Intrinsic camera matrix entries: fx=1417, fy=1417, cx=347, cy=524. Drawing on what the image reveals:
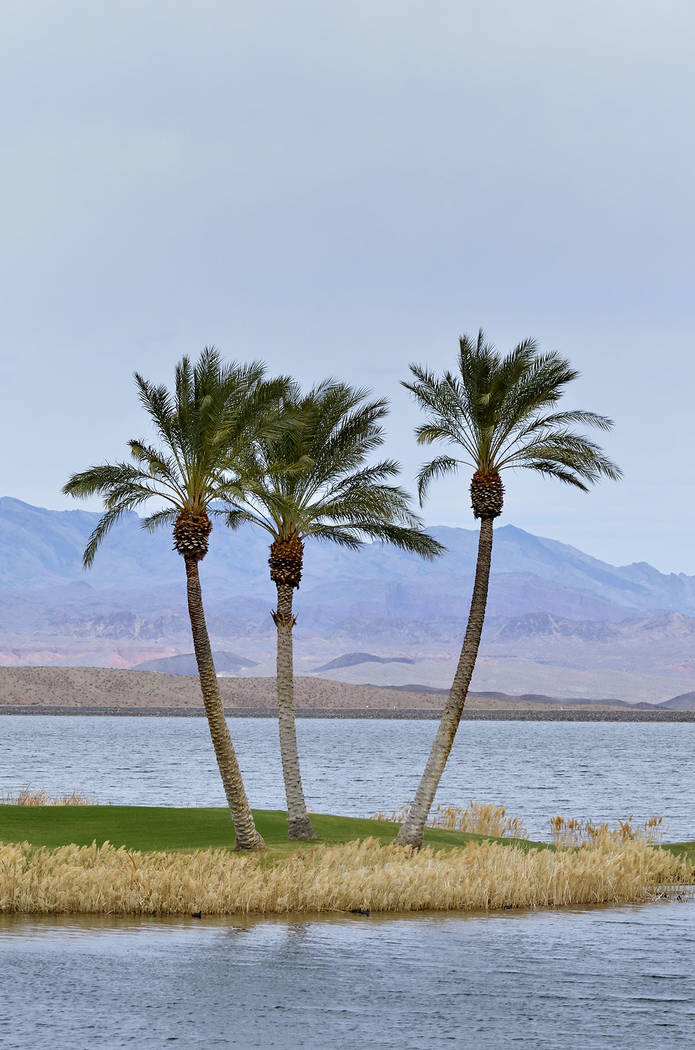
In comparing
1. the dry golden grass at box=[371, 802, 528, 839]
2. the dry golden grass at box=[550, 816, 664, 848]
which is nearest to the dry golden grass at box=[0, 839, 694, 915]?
the dry golden grass at box=[550, 816, 664, 848]

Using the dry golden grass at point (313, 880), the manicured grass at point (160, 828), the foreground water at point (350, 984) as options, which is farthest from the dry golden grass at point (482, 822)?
the foreground water at point (350, 984)

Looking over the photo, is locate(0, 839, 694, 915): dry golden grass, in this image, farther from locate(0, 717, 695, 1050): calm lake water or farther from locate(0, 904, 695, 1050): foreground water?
locate(0, 904, 695, 1050): foreground water

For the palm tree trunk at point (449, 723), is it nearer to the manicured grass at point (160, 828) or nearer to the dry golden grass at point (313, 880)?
the manicured grass at point (160, 828)

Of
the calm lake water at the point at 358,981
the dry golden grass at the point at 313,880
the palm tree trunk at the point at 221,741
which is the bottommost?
→ the calm lake water at the point at 358,981

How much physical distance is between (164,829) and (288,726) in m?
4.26

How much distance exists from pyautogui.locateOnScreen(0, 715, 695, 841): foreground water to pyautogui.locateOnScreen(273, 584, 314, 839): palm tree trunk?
1415cm

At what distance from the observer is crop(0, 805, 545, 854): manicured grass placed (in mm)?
34906

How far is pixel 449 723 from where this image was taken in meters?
36.4

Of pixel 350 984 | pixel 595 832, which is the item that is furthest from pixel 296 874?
pixel 595 832

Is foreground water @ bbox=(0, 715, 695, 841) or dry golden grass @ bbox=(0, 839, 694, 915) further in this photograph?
foreground water @ bbox=(0, 715, 695, 841)

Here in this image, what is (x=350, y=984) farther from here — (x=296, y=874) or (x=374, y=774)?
(x=374, y=774)

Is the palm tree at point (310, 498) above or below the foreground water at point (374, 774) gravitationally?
above

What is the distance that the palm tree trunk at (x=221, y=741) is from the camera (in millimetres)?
33969

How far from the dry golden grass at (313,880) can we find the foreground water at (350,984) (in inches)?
29.7
